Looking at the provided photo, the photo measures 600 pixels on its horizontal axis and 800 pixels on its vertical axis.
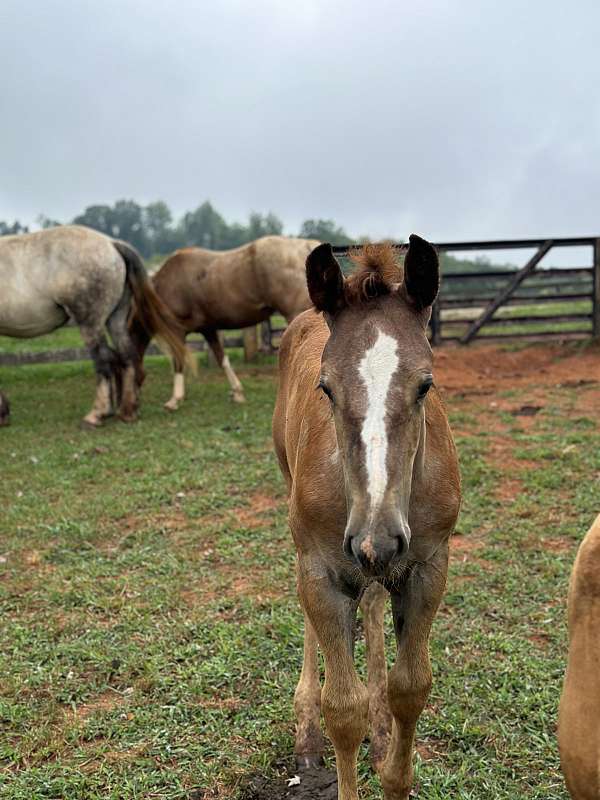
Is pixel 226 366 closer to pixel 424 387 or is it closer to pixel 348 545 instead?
pixel 424 387

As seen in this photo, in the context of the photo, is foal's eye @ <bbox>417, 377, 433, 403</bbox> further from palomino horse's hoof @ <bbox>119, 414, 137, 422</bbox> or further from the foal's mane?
palomino horse's hoof @ <bbox>119, 414, 137, 422</bbox>

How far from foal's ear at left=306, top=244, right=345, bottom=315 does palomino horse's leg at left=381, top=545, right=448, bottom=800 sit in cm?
91

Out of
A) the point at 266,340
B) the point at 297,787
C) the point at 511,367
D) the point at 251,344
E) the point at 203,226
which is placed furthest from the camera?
the point at 203,226

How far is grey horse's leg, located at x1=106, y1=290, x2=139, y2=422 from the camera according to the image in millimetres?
8875

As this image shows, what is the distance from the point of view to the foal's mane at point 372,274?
2.20m

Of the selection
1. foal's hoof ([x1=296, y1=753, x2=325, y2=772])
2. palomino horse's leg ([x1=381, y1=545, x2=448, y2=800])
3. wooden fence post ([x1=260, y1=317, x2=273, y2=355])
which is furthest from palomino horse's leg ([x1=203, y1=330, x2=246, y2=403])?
palomino horse's leg ([x1=381, y1=545, x2=448, y2=800])

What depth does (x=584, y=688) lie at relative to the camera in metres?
1.66

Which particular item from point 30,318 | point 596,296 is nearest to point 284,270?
point 30,318

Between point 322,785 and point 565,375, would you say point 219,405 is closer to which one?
point 565,375

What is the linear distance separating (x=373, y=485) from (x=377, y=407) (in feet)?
0.72

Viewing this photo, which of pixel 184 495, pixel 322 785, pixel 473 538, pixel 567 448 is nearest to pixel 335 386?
pixel 322 785

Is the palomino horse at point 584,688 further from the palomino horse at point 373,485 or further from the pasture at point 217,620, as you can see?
the pasture at point 217,620

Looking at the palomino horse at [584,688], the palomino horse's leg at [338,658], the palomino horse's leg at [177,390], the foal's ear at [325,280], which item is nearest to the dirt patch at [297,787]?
the palomino horse's leg at [338,658]

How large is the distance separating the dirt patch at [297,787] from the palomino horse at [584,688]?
1.18 metres
